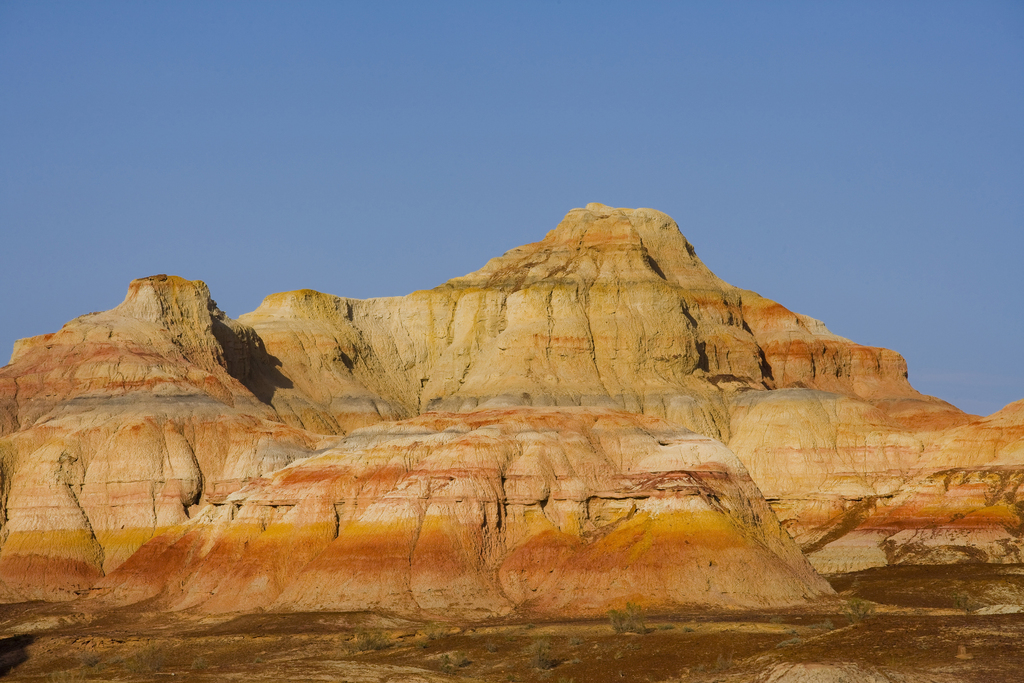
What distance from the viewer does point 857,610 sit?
198ft

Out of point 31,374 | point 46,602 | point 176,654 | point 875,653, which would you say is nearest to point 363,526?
point 176,654

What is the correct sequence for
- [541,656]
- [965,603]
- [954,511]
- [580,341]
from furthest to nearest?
1. [580,341]
2. [954,511]
3. [965,603]
4. [541,656]

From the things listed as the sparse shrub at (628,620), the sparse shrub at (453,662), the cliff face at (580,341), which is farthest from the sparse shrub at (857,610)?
the cliff face at (580,341)

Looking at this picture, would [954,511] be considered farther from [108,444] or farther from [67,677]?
[67,677]

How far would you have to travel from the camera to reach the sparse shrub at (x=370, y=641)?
195 feet

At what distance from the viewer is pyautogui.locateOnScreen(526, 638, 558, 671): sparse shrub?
53.0 m

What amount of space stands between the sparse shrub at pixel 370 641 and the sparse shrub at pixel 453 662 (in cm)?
482

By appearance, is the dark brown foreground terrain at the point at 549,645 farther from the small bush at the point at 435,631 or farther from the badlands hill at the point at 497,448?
the badlands hill at the point at 497,448

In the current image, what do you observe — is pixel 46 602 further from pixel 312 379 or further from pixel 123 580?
pixel 312 379

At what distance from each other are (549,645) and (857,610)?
1335cm

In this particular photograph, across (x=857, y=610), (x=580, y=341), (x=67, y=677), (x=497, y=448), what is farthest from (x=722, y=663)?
(x=580, y=341)

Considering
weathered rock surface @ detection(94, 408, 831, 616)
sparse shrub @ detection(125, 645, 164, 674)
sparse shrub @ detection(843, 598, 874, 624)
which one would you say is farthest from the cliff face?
sparse shrub @ detection(125, 645, 164, 674)

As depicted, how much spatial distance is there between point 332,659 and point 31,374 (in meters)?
52.5

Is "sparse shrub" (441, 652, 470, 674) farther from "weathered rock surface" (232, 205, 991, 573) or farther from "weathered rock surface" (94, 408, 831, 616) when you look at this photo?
"weathered rock surface" (232, 205, 991, 573)
